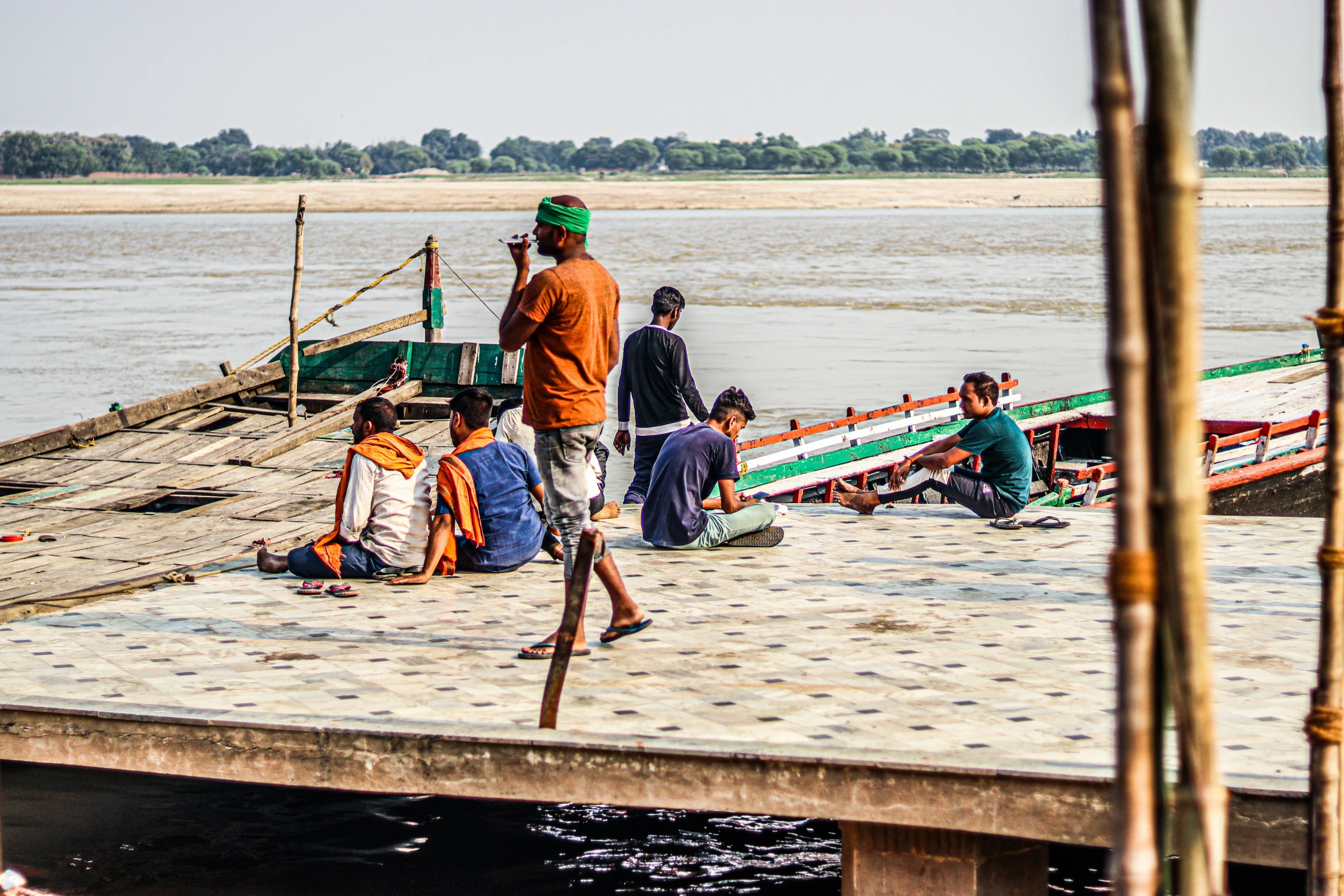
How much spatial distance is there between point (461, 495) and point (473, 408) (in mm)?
445

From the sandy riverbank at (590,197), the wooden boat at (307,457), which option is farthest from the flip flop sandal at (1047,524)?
the sandy riverbank at (590,197)

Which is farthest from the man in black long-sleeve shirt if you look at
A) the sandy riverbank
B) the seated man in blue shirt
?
the sandy riverbank

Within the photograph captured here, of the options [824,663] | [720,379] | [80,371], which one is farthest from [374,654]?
[80,371]

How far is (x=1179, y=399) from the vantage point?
5.03 ft

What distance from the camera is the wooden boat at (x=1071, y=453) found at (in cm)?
1062

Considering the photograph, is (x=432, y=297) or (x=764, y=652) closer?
(x=764, y=652)

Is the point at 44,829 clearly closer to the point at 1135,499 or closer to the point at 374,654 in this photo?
the point at 374,654

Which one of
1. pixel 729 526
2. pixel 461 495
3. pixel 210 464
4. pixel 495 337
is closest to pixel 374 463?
pixel 461 495

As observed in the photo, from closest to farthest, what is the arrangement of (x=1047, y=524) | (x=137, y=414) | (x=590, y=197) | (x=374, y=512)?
(x=374, y=512)
(x=1047, y=524)
(x=137, y=414)
(x=590, y=197)

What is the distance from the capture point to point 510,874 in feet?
18.6

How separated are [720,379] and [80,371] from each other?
1260 cm

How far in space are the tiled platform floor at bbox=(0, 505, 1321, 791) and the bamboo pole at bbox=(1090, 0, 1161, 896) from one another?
2.63 metres

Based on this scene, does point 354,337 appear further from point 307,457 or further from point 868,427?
point 868,427

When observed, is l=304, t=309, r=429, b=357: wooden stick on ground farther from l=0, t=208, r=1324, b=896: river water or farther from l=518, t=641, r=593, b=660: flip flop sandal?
l=518, t=641, r=593, b=660: flip flop sandal
